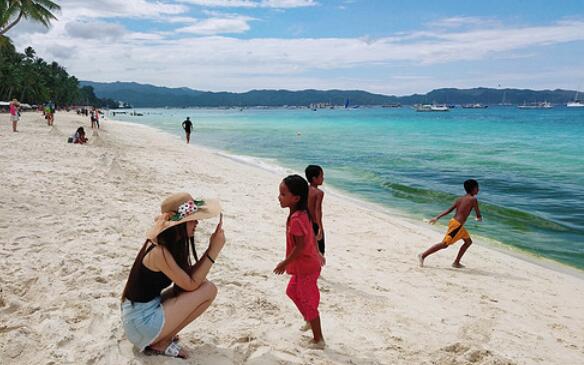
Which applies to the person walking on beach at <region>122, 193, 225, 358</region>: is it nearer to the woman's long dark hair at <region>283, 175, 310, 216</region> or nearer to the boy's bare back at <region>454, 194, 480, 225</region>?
the woman's long dark hair at <region>283, 175, 310, 216</region>

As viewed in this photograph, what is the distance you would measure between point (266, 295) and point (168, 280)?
1.72 meters

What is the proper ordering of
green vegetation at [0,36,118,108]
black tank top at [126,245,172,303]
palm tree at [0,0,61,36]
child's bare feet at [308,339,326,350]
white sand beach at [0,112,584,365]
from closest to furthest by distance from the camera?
black tank top at [126,245,172,303], white sand beach at [0,112,584,365], child's bare feet at [308,339,326,350], palm tree at [0,0,61,36], green vegetation at [0,36,118,108]

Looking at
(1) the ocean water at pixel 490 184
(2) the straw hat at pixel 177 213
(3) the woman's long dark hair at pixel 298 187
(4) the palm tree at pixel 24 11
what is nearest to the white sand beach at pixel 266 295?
(2) the straw hat at pixel 177 213

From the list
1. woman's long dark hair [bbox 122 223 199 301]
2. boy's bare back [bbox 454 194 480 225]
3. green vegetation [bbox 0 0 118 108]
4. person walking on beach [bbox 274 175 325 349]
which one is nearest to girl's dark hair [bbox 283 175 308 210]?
person walking on beach [bbox 274 175 325 349]

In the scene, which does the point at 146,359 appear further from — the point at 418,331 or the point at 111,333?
the point at 418,331

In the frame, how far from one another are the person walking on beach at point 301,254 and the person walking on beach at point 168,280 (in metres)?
0.56

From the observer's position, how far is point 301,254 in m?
3.53

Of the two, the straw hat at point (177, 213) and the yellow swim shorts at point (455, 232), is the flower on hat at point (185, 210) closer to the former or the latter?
the straw hat at point (177, 213)

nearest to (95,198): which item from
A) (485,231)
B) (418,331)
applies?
(418,331)

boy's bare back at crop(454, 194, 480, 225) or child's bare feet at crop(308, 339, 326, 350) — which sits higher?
boy's bare back at crop(454, 194, 480, 225)

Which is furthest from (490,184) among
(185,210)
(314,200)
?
(185,210)

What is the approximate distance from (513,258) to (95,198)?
7.65 m

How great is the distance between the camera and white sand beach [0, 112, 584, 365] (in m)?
3.65

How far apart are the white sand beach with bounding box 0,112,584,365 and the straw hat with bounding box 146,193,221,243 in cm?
102
